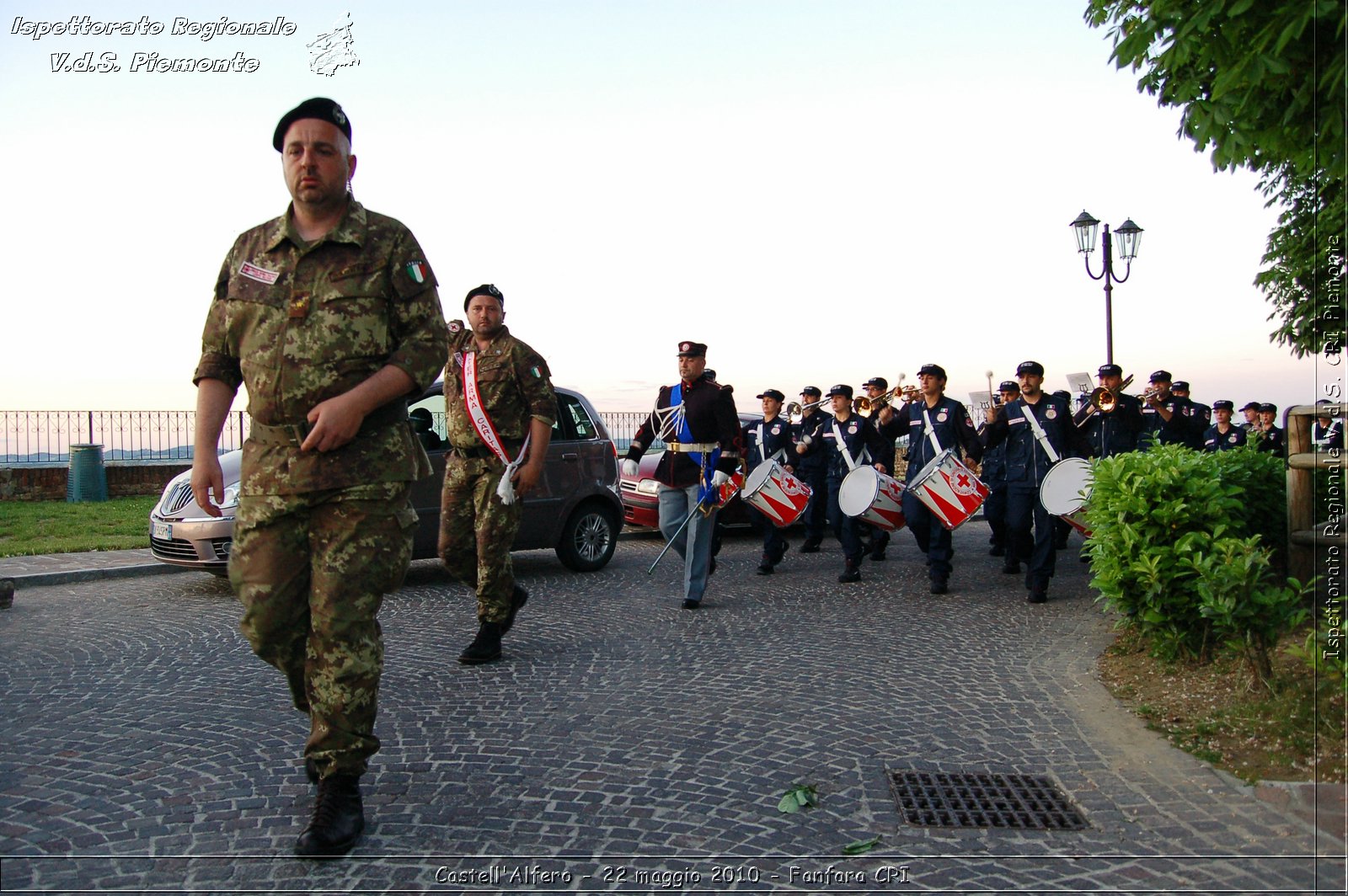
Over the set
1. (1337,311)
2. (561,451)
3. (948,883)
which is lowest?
(948,883)

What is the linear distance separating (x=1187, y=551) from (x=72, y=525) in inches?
569

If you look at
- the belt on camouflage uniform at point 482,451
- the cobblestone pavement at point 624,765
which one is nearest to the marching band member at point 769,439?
the cobblestone pavement at point 624,765

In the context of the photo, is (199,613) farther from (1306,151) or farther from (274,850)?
(1306,151)

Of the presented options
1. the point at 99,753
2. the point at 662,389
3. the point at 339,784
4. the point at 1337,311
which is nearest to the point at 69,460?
the point at 662,389

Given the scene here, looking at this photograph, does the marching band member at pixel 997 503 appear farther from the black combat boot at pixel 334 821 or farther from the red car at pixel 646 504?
Answer: the black combat boot at pixel 334 821

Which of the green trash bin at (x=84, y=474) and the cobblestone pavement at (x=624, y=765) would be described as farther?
the green trash bin at (x=84, y=474)

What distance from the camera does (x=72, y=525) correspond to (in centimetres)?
1504

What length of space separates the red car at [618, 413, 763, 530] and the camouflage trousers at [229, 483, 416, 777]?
9.83 meters

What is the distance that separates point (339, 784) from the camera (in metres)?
3.48

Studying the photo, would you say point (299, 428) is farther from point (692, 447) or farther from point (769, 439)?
point (769, 439)

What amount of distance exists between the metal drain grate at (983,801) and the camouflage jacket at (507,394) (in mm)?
3113

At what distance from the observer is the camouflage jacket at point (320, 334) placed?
346cm

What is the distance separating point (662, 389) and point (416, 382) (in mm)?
5520

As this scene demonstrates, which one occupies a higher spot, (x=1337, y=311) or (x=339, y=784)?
(x=1337, y=311)
